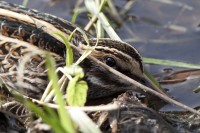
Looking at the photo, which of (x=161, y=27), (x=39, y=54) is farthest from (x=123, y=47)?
(x=161, y=27)

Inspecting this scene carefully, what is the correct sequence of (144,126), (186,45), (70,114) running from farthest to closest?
(186,45) → (144,126) → (70,114)

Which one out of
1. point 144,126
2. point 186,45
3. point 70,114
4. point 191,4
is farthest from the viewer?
point 191,4

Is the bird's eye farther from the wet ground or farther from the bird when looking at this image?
the wet ground

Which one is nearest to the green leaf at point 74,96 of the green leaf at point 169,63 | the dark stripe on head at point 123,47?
the dark stripe on head at point 123,47

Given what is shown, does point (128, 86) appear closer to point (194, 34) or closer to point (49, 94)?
point (49, 94)

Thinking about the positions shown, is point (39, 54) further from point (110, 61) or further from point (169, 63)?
point (169, 63)

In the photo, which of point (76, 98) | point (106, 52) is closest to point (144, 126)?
point (76, 98)
